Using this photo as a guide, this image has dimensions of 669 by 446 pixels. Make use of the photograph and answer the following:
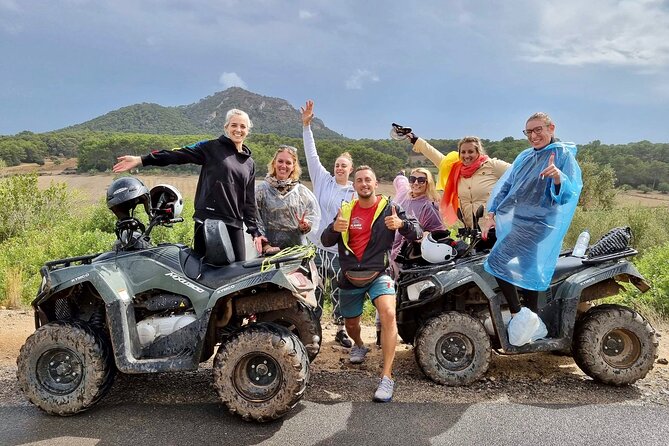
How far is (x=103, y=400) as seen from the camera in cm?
443

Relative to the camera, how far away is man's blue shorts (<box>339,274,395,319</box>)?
4.79m

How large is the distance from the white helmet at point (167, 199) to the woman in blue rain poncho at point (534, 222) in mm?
2856

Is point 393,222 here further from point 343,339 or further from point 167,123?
point 167,123

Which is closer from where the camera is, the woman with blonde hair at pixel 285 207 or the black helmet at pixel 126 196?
the black helmet at pixel 126 196

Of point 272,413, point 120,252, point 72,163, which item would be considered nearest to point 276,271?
point 272,413

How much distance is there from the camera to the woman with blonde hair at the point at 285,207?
5594 mm

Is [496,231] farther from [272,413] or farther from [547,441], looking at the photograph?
[272,413]

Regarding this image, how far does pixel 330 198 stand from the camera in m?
6.20

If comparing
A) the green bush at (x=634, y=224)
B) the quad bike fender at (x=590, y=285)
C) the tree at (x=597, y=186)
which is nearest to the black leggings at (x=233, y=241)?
the quad bike fender at (x=590, y=285)

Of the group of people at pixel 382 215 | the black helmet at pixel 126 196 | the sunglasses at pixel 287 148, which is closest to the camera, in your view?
the black helmet at pixel 126 196

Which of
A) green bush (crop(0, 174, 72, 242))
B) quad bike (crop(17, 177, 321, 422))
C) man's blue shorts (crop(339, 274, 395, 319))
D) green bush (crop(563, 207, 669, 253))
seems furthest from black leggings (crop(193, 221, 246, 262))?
green bush (crop(0, 174, 72, 242))

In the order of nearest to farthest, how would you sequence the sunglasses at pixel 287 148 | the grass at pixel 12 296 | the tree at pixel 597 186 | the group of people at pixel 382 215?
the group of people at pixel 382 215 → the sunglasses at pixel 287 148 → the grass at pixel 12 296 → the tree at pixel 597 186

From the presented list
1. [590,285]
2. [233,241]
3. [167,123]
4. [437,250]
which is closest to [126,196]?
[233,241]

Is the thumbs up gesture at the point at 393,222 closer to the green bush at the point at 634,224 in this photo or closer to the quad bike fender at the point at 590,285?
the quad bike fender at the point at 590,285
